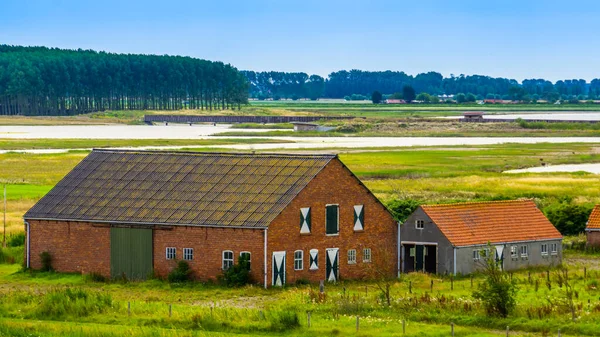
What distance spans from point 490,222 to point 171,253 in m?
15.6

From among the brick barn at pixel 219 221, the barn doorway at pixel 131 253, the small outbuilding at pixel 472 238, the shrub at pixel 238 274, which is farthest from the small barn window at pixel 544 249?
the barn doorway at pixel 131 253

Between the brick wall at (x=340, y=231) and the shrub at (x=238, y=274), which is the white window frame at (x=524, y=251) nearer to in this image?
the brick wall at (x=340, y=231)

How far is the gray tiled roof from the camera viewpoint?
188ft

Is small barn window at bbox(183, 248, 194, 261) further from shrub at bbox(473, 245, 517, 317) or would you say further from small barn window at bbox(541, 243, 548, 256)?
small barn window at bbox(541, 243, 548, 256)

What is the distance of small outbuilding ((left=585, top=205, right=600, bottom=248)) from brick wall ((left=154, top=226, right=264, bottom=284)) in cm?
2063

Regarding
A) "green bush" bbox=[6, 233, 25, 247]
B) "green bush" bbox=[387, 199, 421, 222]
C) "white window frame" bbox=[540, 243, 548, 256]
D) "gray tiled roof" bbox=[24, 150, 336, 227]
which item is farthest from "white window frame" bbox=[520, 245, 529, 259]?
"green bush" bbox=[6, 233, 25, 247]

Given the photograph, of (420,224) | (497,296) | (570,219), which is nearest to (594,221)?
(570,219)

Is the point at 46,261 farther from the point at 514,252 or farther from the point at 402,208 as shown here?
the point at 514,252

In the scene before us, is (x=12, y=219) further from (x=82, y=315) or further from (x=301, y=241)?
(x=82, y=315)

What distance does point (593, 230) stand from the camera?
224 feet

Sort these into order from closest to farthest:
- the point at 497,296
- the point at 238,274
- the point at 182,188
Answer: the point at 497,296
the point at 238,274
the point at 182,188

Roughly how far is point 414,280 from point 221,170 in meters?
10.2

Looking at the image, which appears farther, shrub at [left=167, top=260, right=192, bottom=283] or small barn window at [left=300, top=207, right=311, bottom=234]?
small barn window at [left=300, top=207, right=311, bottom=234]

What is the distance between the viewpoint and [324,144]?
158 m
